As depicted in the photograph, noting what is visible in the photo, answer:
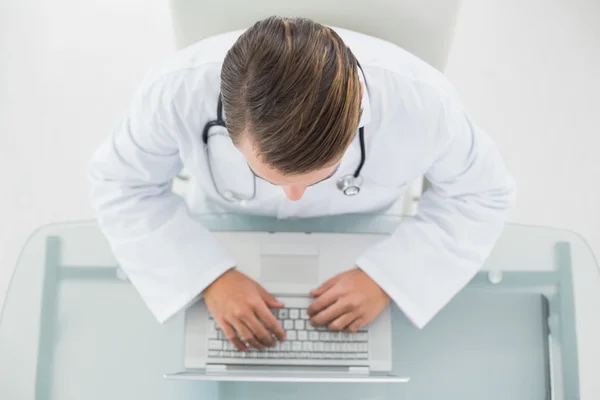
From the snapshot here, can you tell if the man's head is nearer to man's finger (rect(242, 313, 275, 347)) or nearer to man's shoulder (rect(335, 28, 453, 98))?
man's shoulder (rect(335, 28, 453, 98))

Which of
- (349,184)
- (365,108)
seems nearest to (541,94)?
(349,184)

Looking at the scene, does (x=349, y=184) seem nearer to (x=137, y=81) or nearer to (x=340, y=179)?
(x=340, y=179)

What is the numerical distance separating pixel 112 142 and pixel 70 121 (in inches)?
30.7

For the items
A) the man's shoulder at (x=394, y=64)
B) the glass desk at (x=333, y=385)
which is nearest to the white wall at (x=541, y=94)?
the glass desk at (x=333, y=385)

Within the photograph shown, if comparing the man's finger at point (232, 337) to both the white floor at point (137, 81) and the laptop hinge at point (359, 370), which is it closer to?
the laptop hinge at point (359, 370)

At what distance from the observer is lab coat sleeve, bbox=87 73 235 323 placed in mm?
922

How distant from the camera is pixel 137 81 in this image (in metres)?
1.64

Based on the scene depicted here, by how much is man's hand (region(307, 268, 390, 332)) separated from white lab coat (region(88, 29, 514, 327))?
3 cm

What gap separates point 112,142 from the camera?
90cm

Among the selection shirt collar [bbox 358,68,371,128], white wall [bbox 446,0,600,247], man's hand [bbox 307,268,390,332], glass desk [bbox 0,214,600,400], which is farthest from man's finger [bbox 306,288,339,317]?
white wall [bbox 446,0,600,247]

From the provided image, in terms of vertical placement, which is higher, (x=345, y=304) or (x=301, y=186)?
(x=301, y=186)

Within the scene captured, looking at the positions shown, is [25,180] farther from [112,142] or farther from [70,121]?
[112,142]

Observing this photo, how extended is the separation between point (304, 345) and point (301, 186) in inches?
10.6

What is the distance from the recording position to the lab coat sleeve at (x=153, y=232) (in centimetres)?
92
